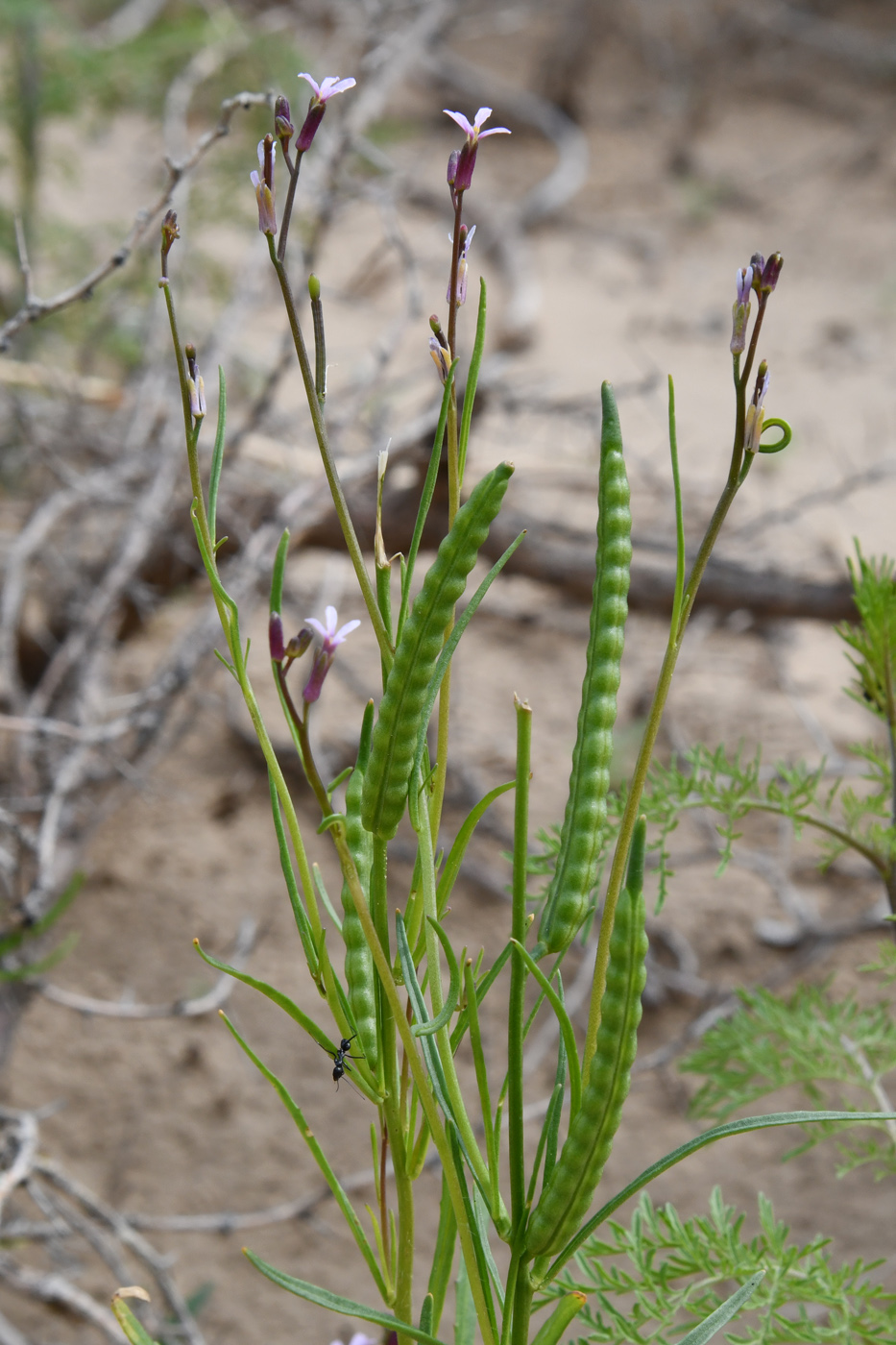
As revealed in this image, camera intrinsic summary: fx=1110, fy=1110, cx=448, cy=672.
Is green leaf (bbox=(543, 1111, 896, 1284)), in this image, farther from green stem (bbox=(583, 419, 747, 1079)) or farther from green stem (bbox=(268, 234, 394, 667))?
green stem (bbox=(268, 234, 394, 667))

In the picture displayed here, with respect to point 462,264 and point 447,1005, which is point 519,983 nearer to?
point 447,1005

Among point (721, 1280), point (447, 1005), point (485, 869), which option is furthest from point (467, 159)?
point (485, 869)

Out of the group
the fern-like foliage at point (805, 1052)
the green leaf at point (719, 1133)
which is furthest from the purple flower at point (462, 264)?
the fern-like foliage at point (805, 1052)

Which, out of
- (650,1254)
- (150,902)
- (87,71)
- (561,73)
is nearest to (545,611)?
(150,902)

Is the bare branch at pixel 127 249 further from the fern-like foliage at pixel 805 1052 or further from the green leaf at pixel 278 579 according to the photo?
the fern-like foliage at pixel 805 1052

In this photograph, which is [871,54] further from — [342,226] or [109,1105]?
[109,1105]
